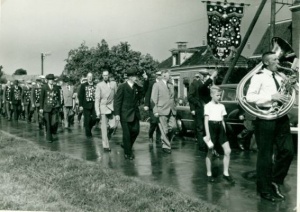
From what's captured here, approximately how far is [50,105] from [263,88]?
7825 mm

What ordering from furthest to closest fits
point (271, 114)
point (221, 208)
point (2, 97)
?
point (2, 97) → point (271, 114) → point (221, 208)

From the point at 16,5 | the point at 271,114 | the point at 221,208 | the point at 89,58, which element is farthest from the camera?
the point at 89,58

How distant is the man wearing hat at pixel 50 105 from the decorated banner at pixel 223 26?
4.47 m

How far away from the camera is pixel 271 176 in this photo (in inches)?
246

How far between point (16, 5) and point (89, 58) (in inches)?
538

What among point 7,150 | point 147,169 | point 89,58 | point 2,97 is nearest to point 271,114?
point 147,169

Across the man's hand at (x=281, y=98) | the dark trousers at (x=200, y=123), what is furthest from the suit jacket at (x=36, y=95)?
the man's hand at (x=281, y=98)

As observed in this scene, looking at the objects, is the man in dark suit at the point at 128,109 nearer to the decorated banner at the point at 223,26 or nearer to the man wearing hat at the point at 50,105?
the decorated banner at the point at 223,26

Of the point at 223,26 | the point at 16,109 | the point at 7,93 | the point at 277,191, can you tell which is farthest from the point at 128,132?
the point at 7,93

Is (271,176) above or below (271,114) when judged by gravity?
below

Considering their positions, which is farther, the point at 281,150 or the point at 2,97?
the point at 2,97

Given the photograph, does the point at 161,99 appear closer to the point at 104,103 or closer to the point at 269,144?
the point at 104,103

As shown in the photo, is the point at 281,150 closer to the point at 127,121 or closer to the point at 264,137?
the point at 264,137

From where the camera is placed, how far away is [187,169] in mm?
8312
